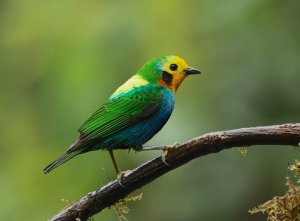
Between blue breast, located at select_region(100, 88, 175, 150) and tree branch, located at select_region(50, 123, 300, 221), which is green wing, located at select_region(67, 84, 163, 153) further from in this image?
tree branch, located at select_region(50, 123, 300, 221)

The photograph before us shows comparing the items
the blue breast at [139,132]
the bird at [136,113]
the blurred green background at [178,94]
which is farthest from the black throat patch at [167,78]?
the blurred green background at [178,94]

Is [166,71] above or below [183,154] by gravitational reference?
above

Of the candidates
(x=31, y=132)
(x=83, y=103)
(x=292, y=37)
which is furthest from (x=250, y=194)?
(x=31, y=132)

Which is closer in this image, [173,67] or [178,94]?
[173,67]

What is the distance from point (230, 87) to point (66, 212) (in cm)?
197

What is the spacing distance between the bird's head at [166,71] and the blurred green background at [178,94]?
0.50 meters

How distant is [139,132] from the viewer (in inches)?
151

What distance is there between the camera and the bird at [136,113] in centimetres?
372

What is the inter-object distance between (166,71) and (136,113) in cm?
38

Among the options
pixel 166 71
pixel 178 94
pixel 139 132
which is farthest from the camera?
pixel 178 94

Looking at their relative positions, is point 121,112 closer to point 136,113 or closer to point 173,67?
point 136,113

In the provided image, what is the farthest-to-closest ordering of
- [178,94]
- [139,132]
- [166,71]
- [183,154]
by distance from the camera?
[178,94], [166,71], [139,132], [183,154]

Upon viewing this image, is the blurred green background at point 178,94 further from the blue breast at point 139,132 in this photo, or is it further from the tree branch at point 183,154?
the tree branch at point 183,154

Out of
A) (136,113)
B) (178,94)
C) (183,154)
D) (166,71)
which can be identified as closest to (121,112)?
(136,113)
